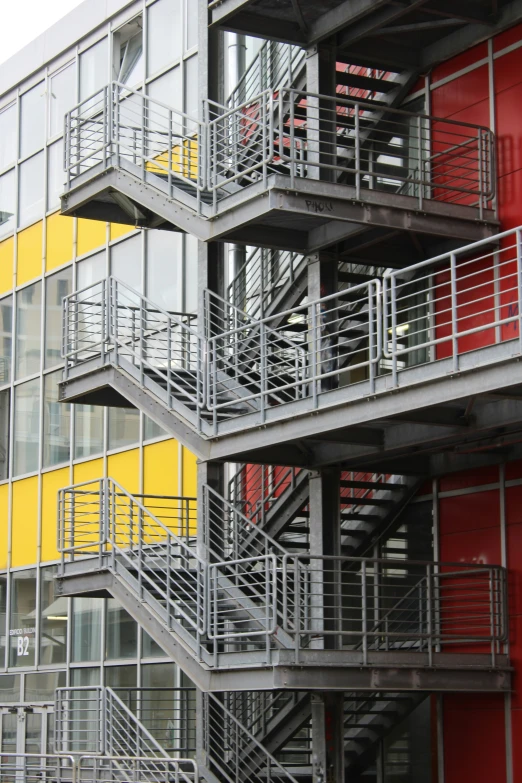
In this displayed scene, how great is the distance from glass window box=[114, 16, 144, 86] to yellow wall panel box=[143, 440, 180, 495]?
726 centimetres

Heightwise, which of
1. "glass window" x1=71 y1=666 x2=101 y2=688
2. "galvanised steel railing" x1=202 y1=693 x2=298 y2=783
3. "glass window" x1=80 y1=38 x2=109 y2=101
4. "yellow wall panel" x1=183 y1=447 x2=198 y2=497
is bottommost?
"galvanised steel railing" x1=202 y1=693 x2=298 y2=783

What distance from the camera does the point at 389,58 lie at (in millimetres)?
18703

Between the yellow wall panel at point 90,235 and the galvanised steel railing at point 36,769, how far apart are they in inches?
383

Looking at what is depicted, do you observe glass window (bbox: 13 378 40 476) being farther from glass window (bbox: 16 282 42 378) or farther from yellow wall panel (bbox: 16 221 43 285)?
yellow wall panel (bbox: 16 221 43 285)

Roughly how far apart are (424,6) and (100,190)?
17.2 feet

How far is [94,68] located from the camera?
2781cm

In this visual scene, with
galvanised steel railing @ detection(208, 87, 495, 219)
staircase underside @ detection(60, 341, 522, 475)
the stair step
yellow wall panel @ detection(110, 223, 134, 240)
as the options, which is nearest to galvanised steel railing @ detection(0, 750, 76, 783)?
staircase underside @ detection(60, 341, 522, 475)

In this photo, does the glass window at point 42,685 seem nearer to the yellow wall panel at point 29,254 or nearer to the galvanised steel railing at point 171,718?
the galvanised steel railing at point 171,718

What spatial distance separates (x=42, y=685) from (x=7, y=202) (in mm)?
10718

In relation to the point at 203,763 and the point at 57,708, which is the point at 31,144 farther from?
the point at 203,763

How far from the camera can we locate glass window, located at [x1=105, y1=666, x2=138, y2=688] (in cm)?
2423

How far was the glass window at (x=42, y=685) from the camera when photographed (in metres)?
26.4

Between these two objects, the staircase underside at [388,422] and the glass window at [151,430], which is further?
the glass window at [151,430]

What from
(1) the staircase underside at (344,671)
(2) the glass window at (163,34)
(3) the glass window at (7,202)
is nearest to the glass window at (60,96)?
(3) the glass window at (7,202)
